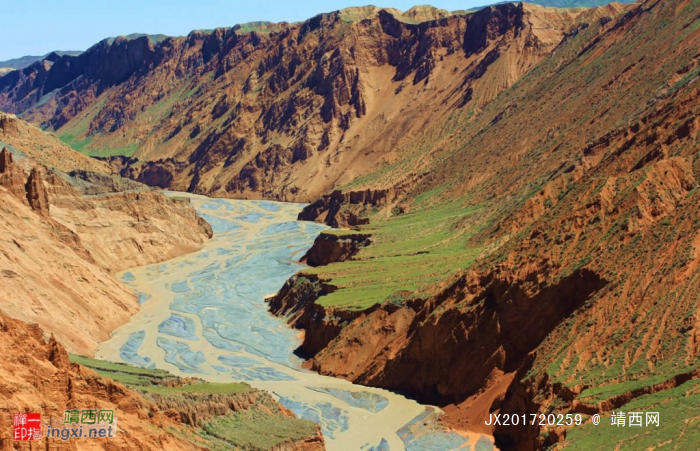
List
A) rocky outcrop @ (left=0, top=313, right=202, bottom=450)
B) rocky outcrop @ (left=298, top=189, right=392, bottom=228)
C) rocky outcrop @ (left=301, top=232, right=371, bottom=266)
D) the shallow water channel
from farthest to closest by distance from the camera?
rocky outcrop @ (left=298, top=189, right=392, bottom=228)
rocky outcrop @ (left=301, top=232, right=371, bottom=266)
the shallow water channel
rocky outcrop @ (left=0, top=313, right=202, bottom=450)

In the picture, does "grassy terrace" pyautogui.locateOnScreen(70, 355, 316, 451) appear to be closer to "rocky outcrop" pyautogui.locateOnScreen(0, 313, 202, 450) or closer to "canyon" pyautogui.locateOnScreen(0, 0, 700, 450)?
"rocky outcrop" pyautogui.locateOnScreen(0, 313, 202, 450)

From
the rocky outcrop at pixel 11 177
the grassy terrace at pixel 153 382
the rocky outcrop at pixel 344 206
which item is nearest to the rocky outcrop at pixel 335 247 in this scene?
the rocky outcrop at pixel 344 206

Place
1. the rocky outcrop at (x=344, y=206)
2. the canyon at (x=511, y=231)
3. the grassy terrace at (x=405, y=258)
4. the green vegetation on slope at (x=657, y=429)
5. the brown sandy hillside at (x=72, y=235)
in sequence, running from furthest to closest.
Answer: the rocky outcrop at (x=344, y=206)
the grassy terrace at (x=405, y=258)
the brown sandy hillside at (x=72, y=235)
the canyon at (x=511, y=231)
the green vegetation on slope at (x=657, y=429)

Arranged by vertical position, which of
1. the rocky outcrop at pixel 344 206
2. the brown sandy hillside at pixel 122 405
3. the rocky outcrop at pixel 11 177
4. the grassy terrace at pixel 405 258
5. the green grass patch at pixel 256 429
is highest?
the rocky outcrop at pixel 11 177

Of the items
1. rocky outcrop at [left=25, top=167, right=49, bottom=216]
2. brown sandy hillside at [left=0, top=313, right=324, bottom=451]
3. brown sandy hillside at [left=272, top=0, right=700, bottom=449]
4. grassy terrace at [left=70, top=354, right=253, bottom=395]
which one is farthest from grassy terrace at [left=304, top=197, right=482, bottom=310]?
brown sandy hillside at [left=0, top=313, right=324, bottom=451]

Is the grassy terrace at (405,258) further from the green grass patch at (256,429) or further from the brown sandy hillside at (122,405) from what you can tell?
the brown sandy hillside at (122,405)

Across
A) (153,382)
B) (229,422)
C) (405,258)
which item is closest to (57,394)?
(229,422)
